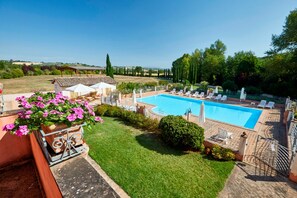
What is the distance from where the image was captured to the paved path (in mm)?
4004

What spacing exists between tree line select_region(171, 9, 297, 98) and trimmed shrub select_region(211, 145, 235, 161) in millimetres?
17157

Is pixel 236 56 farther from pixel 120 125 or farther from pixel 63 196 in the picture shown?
pixel 63 196

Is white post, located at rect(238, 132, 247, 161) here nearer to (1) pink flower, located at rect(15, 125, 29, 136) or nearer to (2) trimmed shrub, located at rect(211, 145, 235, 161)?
(2) trimmed shrub, located at rect(211, 145, 235, 161)

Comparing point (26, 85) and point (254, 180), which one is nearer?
point (254, 180)

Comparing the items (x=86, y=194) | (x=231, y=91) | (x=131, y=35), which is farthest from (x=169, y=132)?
(x=131, y=35)

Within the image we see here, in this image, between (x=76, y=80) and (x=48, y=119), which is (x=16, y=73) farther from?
(x=48, y=119)

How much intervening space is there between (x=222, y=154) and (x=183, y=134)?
1.72 m

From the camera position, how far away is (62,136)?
212 centimetres

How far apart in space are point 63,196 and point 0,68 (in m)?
62.3

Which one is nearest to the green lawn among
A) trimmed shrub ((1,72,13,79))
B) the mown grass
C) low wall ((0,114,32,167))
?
low wall ((0,114,32,167))

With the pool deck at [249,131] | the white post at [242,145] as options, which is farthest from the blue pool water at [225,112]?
the white post at [242,145]

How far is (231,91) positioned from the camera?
71.1 ft

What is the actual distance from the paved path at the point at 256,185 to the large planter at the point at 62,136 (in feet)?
14.2

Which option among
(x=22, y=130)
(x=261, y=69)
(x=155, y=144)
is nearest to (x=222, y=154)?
(x=155, y=144)
